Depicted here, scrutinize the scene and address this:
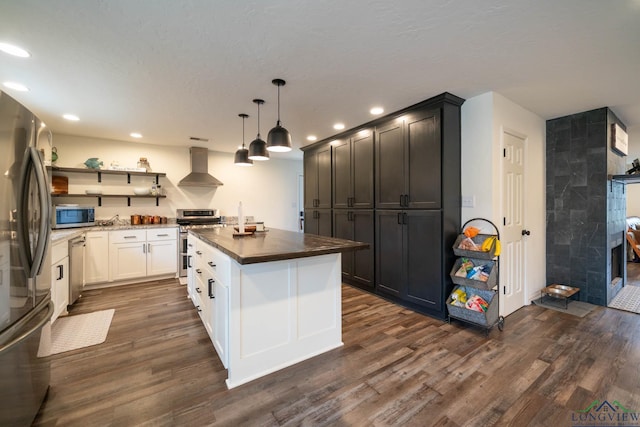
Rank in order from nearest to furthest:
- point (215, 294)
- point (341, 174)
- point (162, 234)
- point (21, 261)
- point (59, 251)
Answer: point (21, 261) → point (215, 294) → point (59, 251) → point (341, 174) → point (162, 234)

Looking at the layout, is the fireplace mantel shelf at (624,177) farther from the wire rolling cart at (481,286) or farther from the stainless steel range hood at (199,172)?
the stainless steel range hood at (199,172)

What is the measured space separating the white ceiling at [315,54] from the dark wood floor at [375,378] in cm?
235

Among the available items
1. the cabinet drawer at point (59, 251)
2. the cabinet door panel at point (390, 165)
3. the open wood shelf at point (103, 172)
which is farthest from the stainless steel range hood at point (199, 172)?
the cabinet door panel at point (390, 165)

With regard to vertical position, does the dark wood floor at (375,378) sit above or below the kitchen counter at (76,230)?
below

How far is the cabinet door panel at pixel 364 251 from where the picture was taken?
3.71 metres

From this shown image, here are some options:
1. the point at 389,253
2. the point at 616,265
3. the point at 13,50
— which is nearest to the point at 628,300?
the point at 616,265

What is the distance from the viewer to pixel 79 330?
2643 millimetres

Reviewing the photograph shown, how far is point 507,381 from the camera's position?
6.09 ft

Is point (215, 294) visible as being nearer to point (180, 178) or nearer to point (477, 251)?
point (477, 251)

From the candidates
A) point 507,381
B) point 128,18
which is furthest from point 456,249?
point 128,18

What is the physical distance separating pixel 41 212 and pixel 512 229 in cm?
404

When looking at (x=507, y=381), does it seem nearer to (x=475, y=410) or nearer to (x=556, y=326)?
(x=475, y=410)

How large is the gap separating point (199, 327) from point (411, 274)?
235 centimetres

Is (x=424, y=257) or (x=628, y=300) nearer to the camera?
(x=424, y=257)
